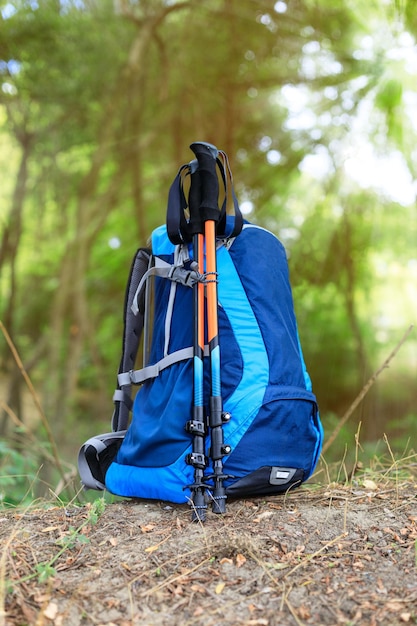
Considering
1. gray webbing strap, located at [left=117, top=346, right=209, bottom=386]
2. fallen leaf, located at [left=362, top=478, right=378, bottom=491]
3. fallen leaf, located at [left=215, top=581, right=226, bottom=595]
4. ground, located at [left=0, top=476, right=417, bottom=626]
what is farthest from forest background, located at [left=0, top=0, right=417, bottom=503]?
fallen leaf, located at [left=215, top=581, right=226, bottom=595]

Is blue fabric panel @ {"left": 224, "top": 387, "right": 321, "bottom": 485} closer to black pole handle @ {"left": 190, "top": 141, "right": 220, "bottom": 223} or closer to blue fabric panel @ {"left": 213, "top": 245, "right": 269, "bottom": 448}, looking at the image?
blue fabric panel @ {"left": 213, "top": 245, "right": 269, "bottom": 448}

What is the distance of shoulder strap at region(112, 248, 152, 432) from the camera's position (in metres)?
2.26

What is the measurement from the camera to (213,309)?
1.88 meters

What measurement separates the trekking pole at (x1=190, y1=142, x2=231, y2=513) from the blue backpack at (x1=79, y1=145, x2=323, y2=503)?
0.09 feet

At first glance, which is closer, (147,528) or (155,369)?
(147,528)

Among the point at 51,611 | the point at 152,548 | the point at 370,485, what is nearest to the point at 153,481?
the point at 152,548

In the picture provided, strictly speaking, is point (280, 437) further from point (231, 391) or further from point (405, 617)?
point (405, 617)

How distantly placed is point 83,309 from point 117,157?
2059 mm

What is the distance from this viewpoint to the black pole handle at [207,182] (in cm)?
196

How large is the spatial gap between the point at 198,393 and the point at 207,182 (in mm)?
719

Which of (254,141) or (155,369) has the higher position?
(254,141)

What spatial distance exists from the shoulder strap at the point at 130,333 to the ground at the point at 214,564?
42cm

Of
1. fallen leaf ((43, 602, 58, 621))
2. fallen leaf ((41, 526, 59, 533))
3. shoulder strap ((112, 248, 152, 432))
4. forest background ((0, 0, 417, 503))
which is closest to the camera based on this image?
fallen leaf ((43, 602, 58, 621))

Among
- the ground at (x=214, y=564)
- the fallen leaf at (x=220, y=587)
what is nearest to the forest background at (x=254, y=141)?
the ground at (x=214, y=564)
